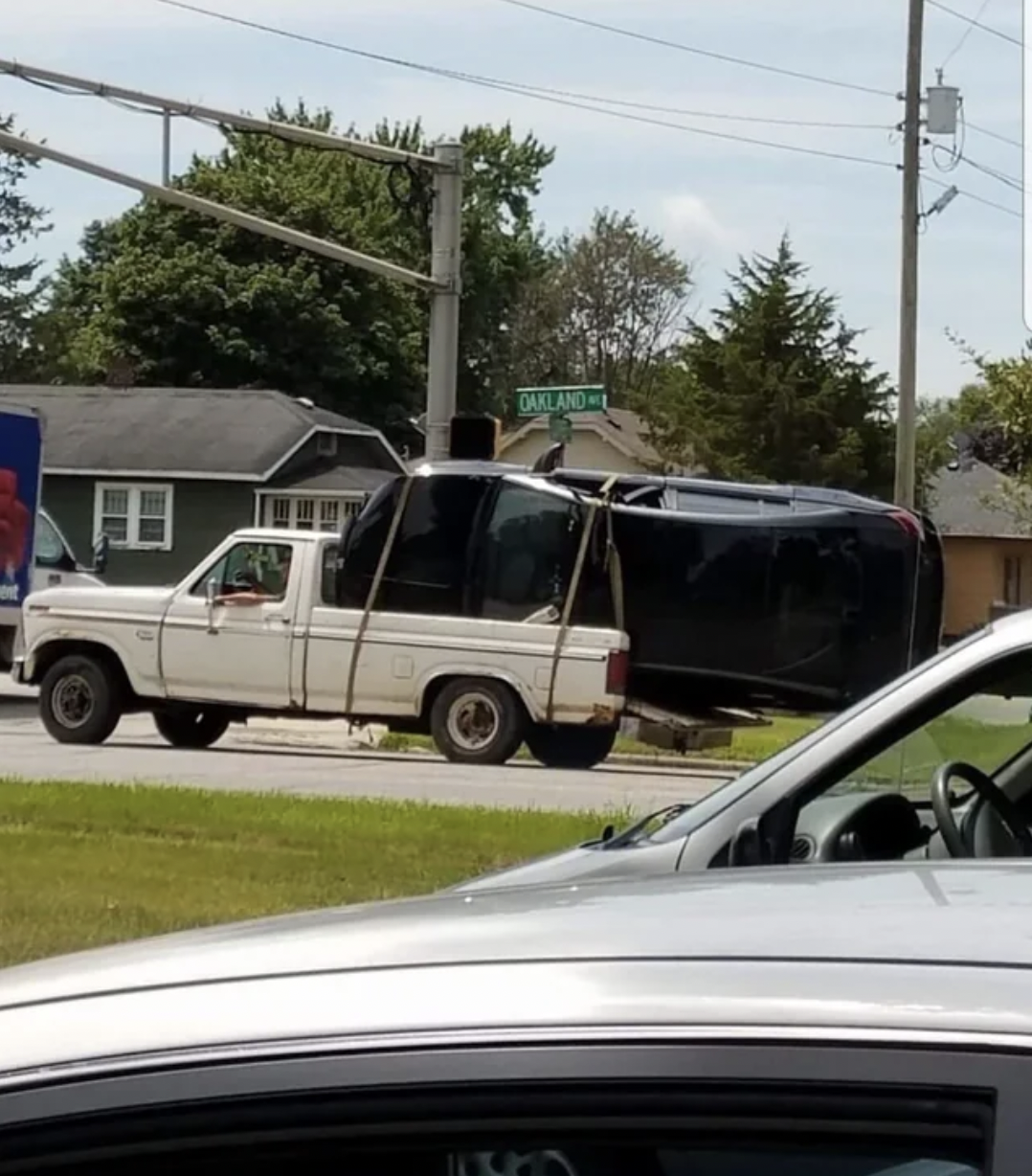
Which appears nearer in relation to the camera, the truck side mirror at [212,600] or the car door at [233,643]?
the car door at [233,643]

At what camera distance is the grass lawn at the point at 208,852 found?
9.71 metres

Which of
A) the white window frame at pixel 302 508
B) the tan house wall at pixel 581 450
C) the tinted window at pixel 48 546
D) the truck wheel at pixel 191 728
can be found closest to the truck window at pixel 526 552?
the truck wheel at pixel 191 728

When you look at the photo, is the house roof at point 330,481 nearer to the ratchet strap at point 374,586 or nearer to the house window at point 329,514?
the house window at point 329,514

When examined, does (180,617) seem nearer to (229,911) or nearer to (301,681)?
(301,681)

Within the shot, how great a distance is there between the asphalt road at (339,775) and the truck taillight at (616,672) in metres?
0.71

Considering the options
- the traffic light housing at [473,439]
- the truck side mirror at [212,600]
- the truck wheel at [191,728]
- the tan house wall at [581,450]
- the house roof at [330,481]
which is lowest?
the truck wheel at [191,728]

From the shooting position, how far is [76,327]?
256 ft

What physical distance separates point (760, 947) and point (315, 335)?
5971 cm

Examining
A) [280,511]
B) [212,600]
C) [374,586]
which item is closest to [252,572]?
[212,600]

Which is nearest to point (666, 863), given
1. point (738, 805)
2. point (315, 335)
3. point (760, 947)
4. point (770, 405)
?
point (738, 805)

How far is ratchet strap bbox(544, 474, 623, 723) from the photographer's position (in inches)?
736

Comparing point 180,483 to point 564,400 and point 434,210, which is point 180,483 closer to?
point 434,210

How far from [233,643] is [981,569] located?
3911 cm

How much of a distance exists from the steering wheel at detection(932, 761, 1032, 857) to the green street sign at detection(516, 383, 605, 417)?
15061mm
